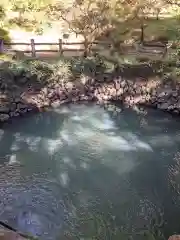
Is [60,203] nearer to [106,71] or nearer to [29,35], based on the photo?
[106,71]

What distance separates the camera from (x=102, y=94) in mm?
23188

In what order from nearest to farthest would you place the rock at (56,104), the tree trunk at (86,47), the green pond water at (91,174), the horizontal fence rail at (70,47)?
the green pond water at (91,174), the rock at (56,104), the horizontal fence rail at (70,47), the tree trunk at (86,47)

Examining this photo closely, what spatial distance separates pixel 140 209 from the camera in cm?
1504

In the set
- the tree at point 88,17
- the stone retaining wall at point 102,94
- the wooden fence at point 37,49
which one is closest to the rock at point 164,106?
the stone retaining wall at point 102,94

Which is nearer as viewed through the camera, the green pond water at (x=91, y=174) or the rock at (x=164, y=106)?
the green pond water at (x=91, y=174)

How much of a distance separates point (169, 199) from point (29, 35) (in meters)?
16.4

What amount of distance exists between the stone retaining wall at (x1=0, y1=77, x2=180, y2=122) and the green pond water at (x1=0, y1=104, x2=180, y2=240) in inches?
26.1

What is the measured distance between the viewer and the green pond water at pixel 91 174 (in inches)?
565

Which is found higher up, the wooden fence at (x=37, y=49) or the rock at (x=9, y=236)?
the wooden fence at (x=37, y=49)

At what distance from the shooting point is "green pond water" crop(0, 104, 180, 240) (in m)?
14.4

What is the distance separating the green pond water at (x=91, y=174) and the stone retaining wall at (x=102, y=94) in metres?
0.66

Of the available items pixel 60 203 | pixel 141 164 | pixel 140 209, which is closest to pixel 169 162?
pixel 141 164

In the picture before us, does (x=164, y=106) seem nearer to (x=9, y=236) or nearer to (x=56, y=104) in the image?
(x=56, y=104)

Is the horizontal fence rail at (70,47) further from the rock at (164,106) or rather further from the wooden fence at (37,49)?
the rock at (164,106)
